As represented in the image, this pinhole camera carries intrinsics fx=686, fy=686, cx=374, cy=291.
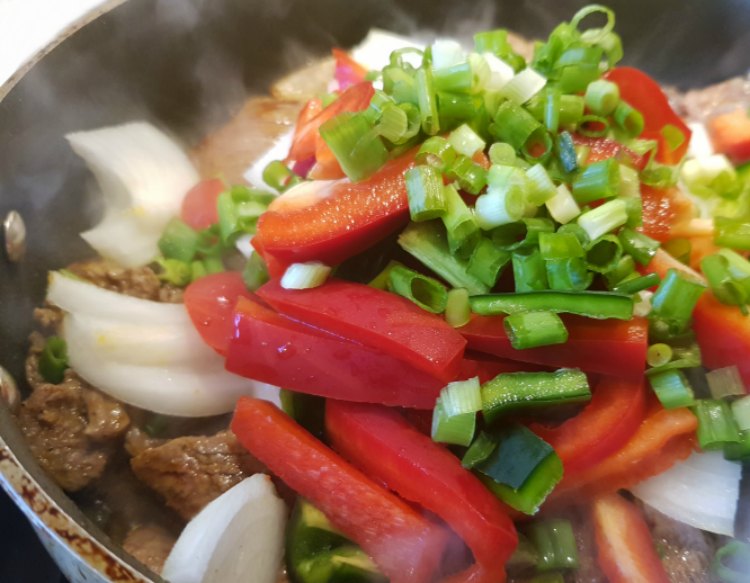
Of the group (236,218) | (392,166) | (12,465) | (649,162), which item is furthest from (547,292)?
(12,465)

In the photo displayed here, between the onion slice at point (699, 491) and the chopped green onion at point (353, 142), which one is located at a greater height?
the chopped green onion at point (353, 142)

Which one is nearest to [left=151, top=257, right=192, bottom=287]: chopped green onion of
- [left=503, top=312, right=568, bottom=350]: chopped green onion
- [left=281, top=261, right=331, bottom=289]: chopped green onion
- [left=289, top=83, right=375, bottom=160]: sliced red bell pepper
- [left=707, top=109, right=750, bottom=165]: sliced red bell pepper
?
[left=289, top=83, right=375, bottom=160]: sliced red bell pepper

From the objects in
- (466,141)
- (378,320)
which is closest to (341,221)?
(378,320)

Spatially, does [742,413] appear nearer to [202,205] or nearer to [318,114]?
[318,114]

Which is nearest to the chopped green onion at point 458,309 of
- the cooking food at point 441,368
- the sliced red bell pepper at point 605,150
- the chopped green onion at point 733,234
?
the cooking food at point 441,368

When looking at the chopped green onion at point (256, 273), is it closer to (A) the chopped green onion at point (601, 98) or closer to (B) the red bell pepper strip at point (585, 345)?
(B) the red bell pepper strip at point (585, 345)
